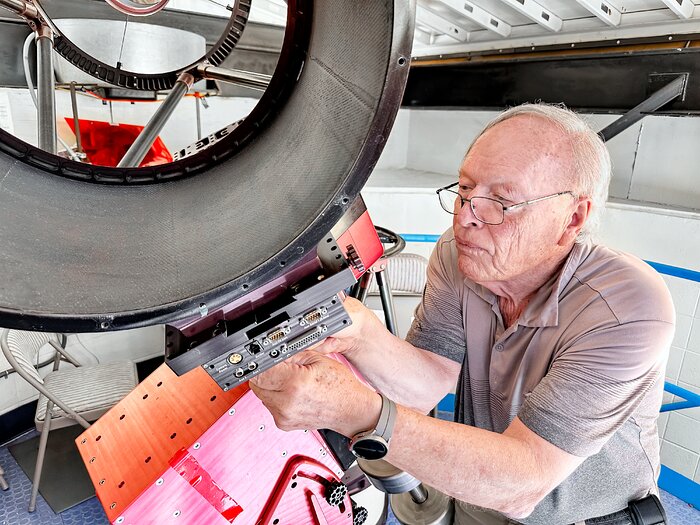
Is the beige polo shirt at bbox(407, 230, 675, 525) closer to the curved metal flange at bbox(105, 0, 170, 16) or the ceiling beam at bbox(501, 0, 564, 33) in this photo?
the curved metal flange at bbox(105, 0, 170, 16)

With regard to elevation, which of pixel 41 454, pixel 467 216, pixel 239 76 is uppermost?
pixel 239 76

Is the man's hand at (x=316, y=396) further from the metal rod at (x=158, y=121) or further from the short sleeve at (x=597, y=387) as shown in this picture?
the metal rod at (x=158, y=121)

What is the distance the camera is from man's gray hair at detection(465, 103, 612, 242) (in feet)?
2.86

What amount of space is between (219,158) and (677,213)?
7.51 ft

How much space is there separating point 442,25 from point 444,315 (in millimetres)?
2442

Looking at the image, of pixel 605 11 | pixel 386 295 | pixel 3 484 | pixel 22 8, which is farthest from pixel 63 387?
pixel 605 11

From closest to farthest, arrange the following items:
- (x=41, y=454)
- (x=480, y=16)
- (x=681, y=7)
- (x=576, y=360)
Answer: (x=576, y=360), (x=41, y=454), (x=681, y=7), (x=480, y=16)

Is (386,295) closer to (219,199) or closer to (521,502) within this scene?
(521,502)

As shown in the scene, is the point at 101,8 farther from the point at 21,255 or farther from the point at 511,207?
the point at 511,207

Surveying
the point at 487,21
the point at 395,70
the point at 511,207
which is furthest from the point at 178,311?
the point at 487,21

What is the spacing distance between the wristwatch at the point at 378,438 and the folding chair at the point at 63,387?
151 centimetres

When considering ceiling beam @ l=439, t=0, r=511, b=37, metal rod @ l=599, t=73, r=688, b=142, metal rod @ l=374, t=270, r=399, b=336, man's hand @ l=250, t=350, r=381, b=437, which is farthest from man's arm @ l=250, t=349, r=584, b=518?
ceiling beam @ l=439, t=0, r=511, b=37

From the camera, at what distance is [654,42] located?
2176 mm

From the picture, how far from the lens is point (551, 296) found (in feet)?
3.10
